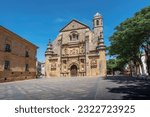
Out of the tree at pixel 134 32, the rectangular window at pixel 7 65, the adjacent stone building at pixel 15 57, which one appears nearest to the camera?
the tree at pixel 134 32

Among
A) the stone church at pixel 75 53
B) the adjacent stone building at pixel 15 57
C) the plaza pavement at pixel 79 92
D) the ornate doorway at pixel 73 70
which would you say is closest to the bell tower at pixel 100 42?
the stone church at pixel 75 53

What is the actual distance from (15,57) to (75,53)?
61.0 ft

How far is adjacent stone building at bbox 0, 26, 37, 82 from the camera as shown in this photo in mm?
24203

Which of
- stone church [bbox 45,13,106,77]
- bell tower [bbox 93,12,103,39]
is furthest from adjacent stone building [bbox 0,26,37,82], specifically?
bell tower [bbox 93,12,103,39]

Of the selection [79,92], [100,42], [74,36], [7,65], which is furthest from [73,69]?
[79,92]

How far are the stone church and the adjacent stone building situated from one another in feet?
28.0

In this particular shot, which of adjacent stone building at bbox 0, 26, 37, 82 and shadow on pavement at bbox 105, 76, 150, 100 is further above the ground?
adjacent stone building at bbox 0, 26, 37, 82

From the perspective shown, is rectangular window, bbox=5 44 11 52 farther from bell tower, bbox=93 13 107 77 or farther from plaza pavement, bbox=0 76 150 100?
bell tower, bbox=93 13 107 77

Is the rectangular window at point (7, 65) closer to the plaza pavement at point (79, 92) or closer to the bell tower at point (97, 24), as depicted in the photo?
the plaza pavement at point (79, 92)

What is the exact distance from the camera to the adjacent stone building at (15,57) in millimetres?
24203

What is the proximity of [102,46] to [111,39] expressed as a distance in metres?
15.2

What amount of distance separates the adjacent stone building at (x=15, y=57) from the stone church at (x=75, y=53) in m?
8.53

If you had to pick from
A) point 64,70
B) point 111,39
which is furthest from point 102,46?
point 111,39

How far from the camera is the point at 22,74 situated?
98.8ft
